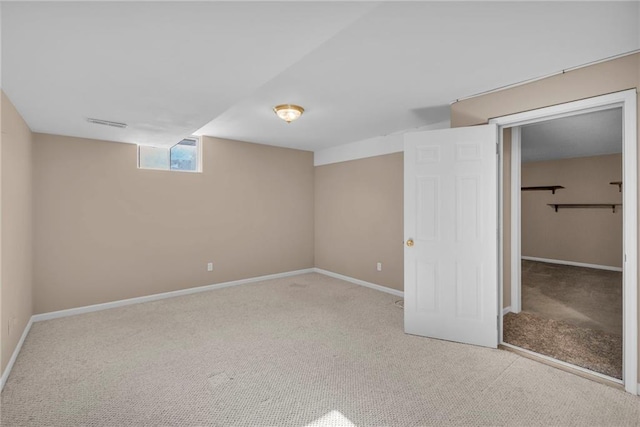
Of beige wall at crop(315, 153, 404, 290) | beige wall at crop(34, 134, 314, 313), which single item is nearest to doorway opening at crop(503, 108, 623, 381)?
beige wall at crop(315, 153, 404, 290)

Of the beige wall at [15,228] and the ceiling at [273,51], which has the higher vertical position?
the ceiling at [273,51]

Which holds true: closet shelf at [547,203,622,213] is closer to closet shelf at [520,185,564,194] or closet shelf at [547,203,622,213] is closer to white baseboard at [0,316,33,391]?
closet shelf at [520,185,564,194]

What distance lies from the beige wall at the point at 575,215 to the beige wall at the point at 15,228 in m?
9.14

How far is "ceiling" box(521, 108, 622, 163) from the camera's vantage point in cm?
401

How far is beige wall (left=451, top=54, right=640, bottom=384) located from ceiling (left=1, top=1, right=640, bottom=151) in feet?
0.40

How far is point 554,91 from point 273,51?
234 cm

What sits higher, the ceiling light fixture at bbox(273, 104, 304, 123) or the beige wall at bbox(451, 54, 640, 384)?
the ceiling light fixture at bbox(273, 104, 304, 123)

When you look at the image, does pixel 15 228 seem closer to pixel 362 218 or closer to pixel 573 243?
pixel 362 218

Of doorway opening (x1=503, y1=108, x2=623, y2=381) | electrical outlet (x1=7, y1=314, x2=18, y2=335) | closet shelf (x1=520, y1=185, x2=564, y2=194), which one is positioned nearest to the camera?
electrical outlet (x1=7, y1=314, x2=18, y2=335)

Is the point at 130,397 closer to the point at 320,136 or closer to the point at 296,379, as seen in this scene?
the point at 296,379

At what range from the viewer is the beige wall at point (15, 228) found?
2.39 m

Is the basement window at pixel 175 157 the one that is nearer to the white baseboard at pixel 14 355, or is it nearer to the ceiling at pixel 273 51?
the ceiling at pixel 273 51

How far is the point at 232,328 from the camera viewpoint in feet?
11.0

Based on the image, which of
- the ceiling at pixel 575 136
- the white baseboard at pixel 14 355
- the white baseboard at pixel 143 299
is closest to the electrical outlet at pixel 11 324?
the white baseboard at pixel 14 355
